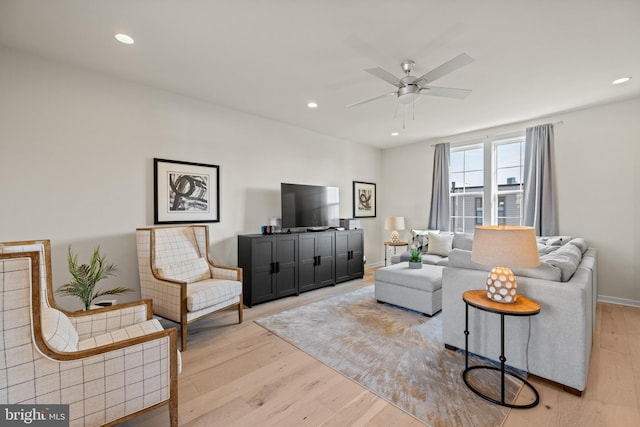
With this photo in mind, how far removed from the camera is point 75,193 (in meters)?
2.81

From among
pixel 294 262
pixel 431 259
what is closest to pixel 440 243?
pixel 431 259

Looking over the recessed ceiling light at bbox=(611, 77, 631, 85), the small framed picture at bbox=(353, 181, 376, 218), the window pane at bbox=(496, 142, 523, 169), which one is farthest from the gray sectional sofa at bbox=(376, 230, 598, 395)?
the small framed picture at bbox=(353, 181, 376, 218)

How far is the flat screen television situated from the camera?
14.4 ft

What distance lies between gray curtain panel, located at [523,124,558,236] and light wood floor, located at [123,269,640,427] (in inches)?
75.9

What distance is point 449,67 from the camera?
2.25 metres

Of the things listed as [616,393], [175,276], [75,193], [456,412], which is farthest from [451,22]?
[75,193]

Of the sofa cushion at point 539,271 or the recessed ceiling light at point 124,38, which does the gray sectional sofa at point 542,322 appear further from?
the recessed ceiling light at point 124,38

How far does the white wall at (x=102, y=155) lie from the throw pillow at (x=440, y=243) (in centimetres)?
311

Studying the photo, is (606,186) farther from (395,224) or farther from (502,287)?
(502,287)

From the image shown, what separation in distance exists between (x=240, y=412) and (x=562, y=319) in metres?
2.28

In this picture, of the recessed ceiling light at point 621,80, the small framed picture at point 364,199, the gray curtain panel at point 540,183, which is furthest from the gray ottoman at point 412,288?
the recessed ceiling light at point 621,80

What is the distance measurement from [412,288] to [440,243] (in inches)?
74.4

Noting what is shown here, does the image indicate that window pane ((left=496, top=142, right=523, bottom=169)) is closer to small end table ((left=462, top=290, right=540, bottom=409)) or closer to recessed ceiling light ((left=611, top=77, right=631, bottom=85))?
recessed ceiling light ((left=611, top=77, right=631, bottom=85))

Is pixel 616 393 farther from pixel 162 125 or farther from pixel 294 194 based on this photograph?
pixel 162 125
